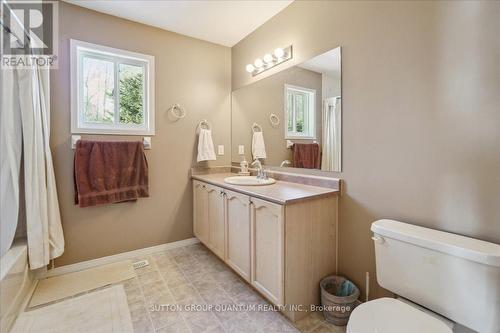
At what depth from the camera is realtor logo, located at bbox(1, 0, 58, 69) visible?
152 cm

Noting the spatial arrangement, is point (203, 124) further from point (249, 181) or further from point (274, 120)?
point (249, 181)

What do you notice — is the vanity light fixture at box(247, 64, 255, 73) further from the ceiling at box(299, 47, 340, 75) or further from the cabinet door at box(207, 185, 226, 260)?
the cabinet door at box(207, 185, 226, 260)

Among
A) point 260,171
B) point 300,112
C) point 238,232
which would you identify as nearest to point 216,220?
point 238,232

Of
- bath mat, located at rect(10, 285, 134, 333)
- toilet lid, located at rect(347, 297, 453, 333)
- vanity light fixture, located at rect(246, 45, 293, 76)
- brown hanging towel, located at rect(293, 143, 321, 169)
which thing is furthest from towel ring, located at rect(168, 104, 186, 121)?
toilet lid, located at rect(347, 297, 453, 333)

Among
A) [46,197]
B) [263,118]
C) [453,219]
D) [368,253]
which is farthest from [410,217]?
[46,197]

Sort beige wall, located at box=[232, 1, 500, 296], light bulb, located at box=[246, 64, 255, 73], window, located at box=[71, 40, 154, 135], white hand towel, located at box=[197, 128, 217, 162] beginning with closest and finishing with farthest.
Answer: beige wall, located at box=[232, 1, 500, 296] < window, located at box=[71, 40, 154, 135] < light bulb, located at box=[246, 64, 255, 73] < white hand towel, located at box=[197, 128, 217, 162]

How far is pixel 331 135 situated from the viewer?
5.88 ft

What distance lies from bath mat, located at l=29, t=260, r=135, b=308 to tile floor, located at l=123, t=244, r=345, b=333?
0.48 ft

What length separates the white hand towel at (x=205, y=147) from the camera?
2.68 meters

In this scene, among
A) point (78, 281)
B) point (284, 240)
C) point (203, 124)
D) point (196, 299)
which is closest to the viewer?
point (284, 240)

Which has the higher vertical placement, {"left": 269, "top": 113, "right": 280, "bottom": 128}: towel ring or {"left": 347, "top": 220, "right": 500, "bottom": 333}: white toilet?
{"left": 269, "top": 113, "right": 280, "bottom": 128}: towel ring

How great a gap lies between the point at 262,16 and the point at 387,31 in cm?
127

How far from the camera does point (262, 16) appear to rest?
90.0 inches

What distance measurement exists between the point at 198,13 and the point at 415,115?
2023mm
